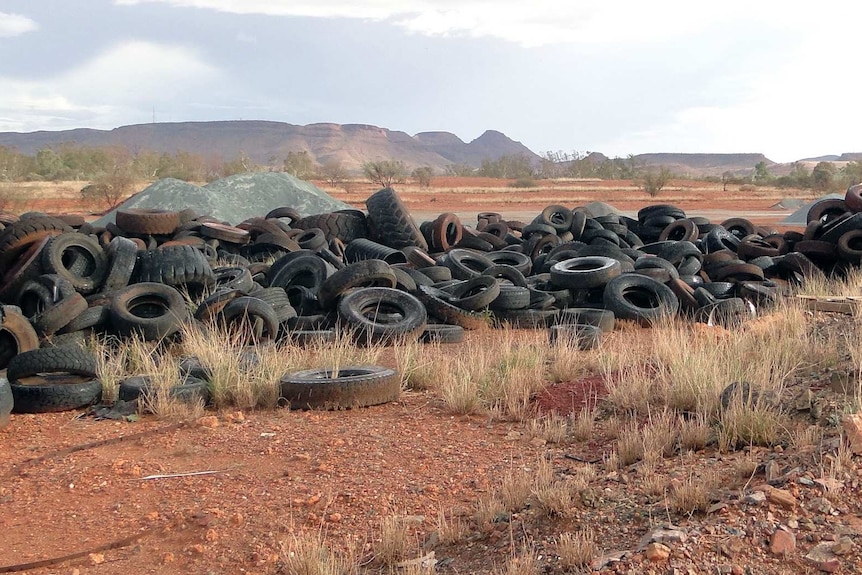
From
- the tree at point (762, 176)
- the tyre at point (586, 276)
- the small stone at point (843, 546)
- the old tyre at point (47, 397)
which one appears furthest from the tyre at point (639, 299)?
the tree at point (762, 176)

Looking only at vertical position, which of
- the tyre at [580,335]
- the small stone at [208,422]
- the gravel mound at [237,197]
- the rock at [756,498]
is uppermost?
the gravel mound at [237,197]

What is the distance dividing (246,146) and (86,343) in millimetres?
196529

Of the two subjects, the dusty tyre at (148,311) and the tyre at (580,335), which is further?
the tyre at (580,335)

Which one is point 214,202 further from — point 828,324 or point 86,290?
point 828,324

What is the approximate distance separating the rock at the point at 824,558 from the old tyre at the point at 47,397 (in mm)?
6590

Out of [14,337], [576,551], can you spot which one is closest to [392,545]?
[576,551]

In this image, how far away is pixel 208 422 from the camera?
293 inches

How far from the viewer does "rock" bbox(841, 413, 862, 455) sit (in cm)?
493

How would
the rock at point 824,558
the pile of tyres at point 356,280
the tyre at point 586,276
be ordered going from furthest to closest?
the tyre at point 586,276, the pile of tyres at point 356,280, the rock at point 824,558

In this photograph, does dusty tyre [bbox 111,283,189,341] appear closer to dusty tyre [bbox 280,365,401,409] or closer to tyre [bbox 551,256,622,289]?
dusty tyre [bbox 280,365,401,409]

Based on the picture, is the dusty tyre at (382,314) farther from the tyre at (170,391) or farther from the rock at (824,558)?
the rock at (824,558)

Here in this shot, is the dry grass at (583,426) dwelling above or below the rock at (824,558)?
below

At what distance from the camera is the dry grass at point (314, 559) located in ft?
14.2

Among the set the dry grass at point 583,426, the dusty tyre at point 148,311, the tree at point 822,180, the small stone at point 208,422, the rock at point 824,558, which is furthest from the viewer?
the tree at point 822,180
